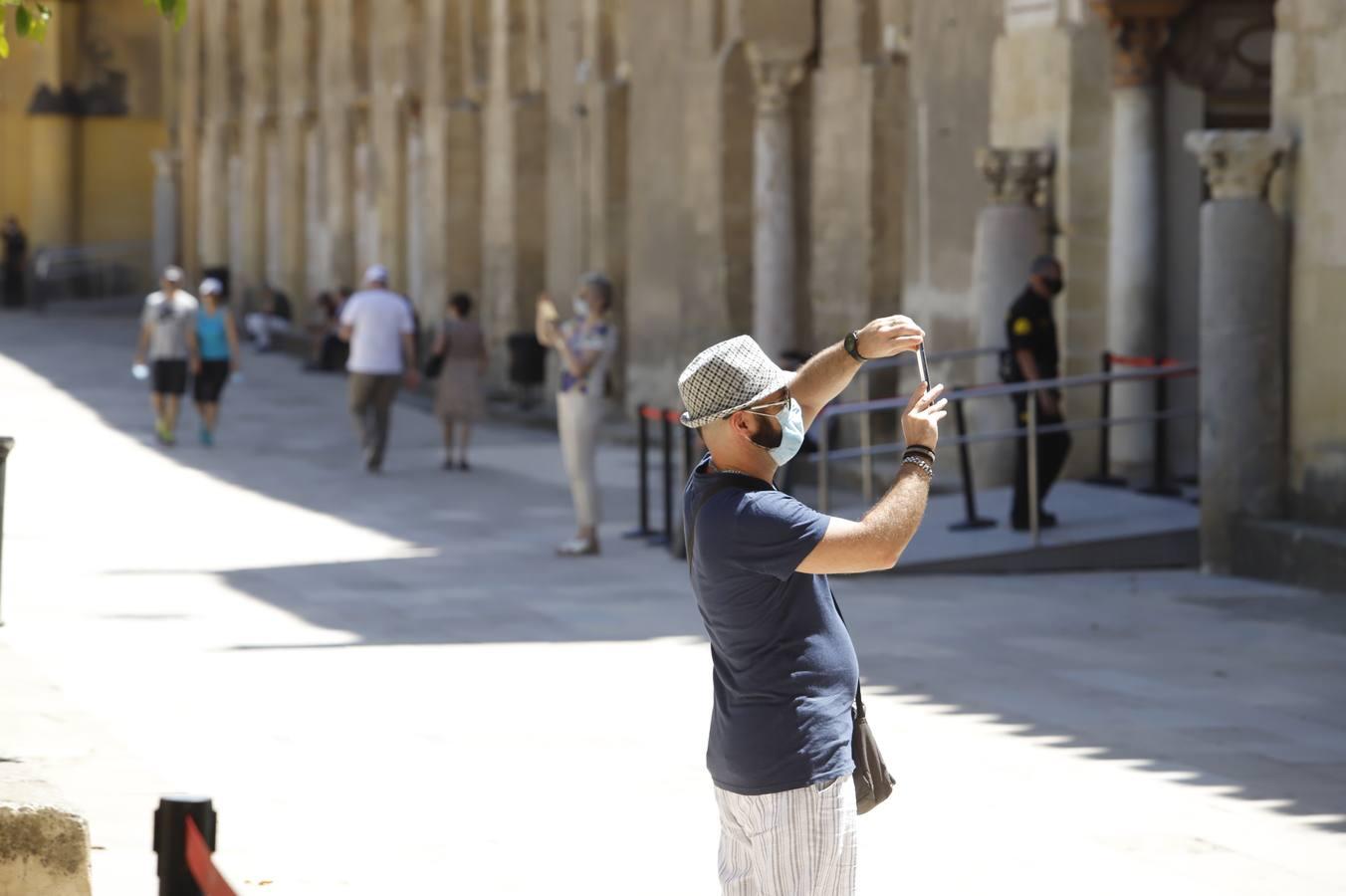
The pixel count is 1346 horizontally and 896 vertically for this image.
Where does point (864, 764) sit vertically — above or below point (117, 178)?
below

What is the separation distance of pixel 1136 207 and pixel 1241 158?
330 cm

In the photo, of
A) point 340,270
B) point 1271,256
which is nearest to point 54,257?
point 340,270

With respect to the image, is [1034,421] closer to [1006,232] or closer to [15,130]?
[1006,232]

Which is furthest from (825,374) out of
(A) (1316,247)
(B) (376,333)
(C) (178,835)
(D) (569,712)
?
(B) (376,333)

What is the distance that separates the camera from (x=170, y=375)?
23344 millimetres

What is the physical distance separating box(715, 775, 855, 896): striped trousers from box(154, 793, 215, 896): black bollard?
113 cm

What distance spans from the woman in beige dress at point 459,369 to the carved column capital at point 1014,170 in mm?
6082

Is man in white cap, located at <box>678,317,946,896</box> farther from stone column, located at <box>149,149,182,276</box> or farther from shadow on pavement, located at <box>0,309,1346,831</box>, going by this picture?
stone column, located at <box>149,149,182,276</box>

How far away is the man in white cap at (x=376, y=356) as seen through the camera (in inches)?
834

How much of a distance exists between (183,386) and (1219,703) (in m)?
15.2

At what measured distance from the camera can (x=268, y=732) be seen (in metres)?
9.38

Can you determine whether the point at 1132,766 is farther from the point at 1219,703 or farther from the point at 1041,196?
the point at 1041,196

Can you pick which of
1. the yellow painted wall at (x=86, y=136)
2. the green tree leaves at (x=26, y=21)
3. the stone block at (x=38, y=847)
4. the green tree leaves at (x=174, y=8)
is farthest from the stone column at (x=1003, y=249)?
the yellow painted wall at (x=86, y=136)

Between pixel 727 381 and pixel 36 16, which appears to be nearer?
pixel 727 381
